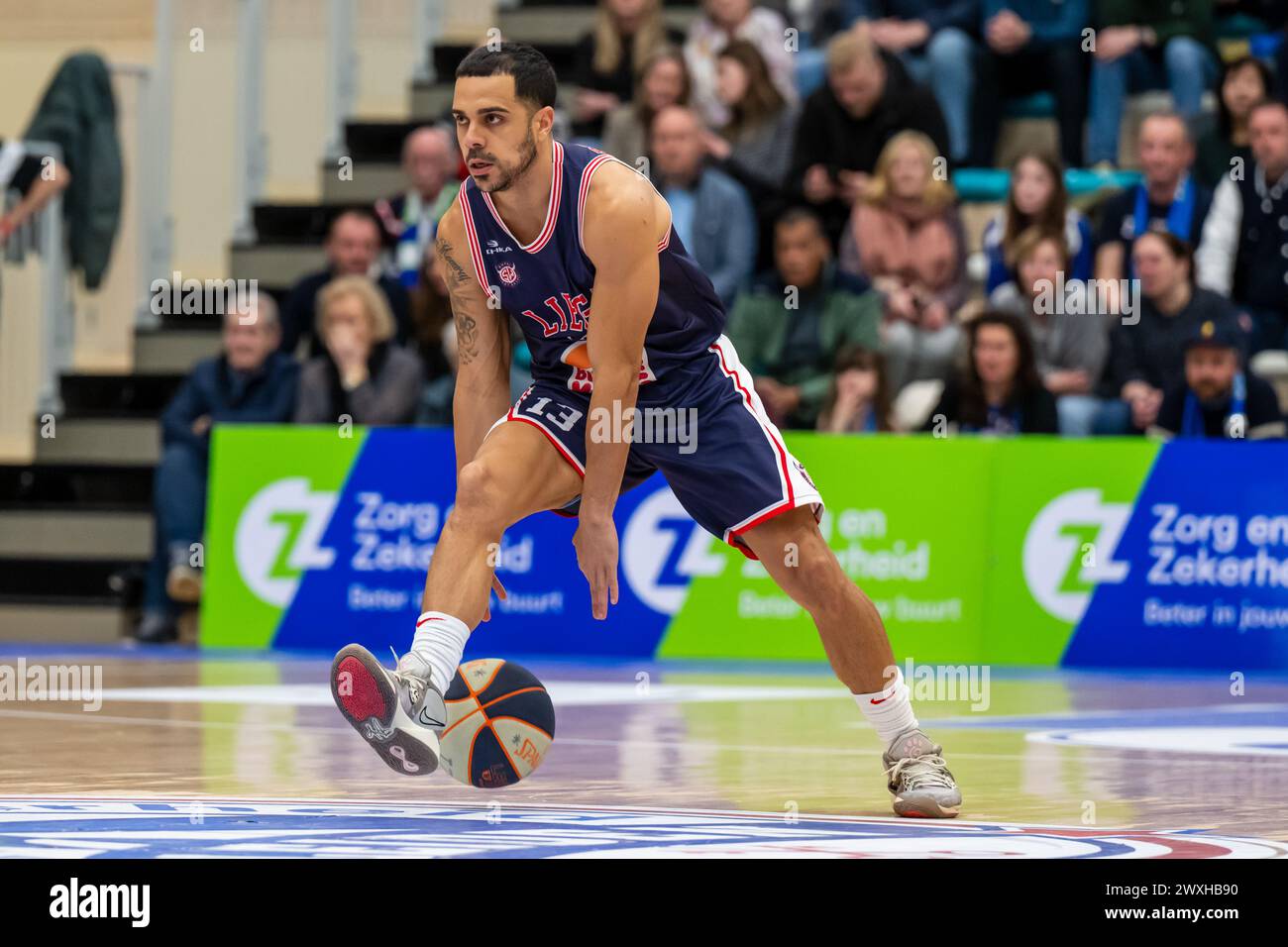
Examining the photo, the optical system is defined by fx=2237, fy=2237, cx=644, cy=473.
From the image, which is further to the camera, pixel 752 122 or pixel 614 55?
pixel 614 55

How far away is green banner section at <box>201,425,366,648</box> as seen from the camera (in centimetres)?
1310

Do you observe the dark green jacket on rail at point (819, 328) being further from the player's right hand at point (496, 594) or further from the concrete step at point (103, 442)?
the player's right hand at point (496, 594)

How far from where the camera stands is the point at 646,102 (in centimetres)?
1461

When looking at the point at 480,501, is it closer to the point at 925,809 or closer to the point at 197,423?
the point at 925,809

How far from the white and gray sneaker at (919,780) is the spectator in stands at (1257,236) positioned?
781 centimetres

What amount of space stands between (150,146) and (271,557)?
4.15m

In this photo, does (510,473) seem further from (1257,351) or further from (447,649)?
(1257,351)

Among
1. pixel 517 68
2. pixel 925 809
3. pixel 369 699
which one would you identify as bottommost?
pixel 925 809

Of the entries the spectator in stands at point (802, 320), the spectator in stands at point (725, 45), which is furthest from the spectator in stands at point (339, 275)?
the spectator in stands at point (725, 45)

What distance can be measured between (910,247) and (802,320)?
878 millimetres

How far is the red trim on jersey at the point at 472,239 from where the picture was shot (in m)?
5.99

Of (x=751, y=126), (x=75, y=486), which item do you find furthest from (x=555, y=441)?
(x=75, y=486)
